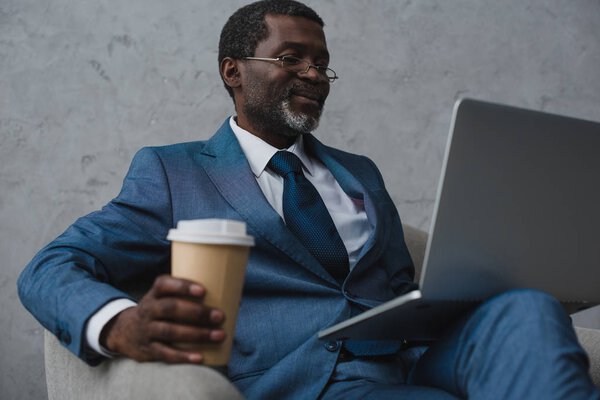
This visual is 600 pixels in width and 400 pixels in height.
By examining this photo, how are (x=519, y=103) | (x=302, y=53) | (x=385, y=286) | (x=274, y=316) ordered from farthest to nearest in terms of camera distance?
(x=519, y=103) < (x=302, y=53) < (x=385, y=286) < (x=274, y=316)

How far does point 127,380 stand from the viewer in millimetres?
1078

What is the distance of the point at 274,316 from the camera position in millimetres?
1420

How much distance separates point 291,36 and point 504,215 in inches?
36.2

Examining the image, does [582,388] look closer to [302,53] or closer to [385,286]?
[385,286]

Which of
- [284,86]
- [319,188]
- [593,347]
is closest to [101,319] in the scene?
[319,188]

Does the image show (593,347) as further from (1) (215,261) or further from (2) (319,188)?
(1) (215,261)

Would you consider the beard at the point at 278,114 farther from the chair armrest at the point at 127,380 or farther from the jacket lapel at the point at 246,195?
the chair armrest at the point at 127,380

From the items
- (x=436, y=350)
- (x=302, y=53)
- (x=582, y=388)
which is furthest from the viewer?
(x=302, y=53)

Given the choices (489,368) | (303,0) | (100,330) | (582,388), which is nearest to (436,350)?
(489,368)

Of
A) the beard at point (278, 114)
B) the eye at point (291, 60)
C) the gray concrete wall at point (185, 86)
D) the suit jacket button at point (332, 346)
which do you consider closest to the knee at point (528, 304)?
the suit jacket button at point (332, 346)

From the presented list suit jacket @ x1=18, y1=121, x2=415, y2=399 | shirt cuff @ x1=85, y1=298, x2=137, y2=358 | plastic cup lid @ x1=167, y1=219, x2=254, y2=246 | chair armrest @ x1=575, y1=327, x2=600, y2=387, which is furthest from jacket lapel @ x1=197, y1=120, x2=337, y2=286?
chair armrest @ x1=575, y1=327, x2=600, y2=387

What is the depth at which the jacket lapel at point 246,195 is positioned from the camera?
1467mm

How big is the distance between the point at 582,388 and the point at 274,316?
0.63 metres

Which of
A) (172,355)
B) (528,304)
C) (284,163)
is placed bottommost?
(172,355)
